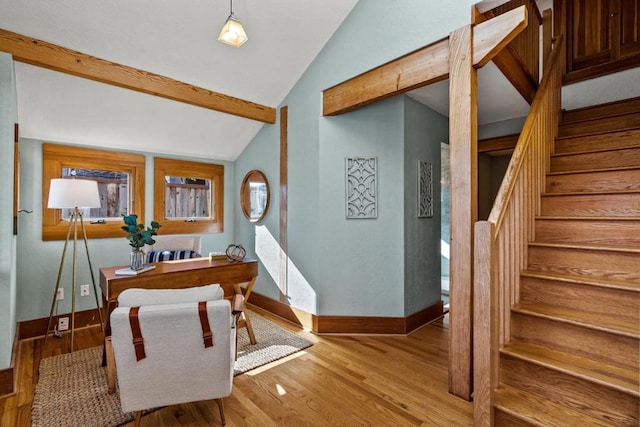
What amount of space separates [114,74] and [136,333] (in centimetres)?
233

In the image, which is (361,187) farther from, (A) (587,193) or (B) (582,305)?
(B) (582,305)

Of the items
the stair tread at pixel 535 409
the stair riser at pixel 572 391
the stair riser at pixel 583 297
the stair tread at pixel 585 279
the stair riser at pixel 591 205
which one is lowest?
the stair tread at pixel 535 409

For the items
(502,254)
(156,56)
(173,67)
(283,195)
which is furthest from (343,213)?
(156,56)

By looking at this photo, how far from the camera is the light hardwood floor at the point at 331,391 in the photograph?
6.02ft

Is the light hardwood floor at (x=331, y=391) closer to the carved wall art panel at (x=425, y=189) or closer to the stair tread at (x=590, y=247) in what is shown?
the stair tread at (x=590, y=247)

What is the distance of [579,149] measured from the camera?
271cm

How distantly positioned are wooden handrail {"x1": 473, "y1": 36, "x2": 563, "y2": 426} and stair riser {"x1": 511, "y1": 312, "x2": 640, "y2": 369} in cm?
10

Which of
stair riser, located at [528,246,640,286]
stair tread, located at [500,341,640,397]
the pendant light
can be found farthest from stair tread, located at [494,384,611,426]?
the pendant light

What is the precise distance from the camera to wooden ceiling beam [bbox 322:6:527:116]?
1897 millimetres

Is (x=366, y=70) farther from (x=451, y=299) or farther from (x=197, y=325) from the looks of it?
(x=197, y=325)

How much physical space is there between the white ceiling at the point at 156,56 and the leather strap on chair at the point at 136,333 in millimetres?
2331

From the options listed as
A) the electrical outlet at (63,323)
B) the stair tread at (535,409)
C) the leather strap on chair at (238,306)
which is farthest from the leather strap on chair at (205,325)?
the electrical outlet at (63,323)

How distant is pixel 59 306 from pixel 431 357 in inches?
148

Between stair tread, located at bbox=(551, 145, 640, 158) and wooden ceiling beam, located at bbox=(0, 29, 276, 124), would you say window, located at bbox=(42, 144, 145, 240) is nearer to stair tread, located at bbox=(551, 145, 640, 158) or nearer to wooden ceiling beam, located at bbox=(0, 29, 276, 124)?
wooden ceiling beam, located at bbox=(0, 29, 276, 124)
